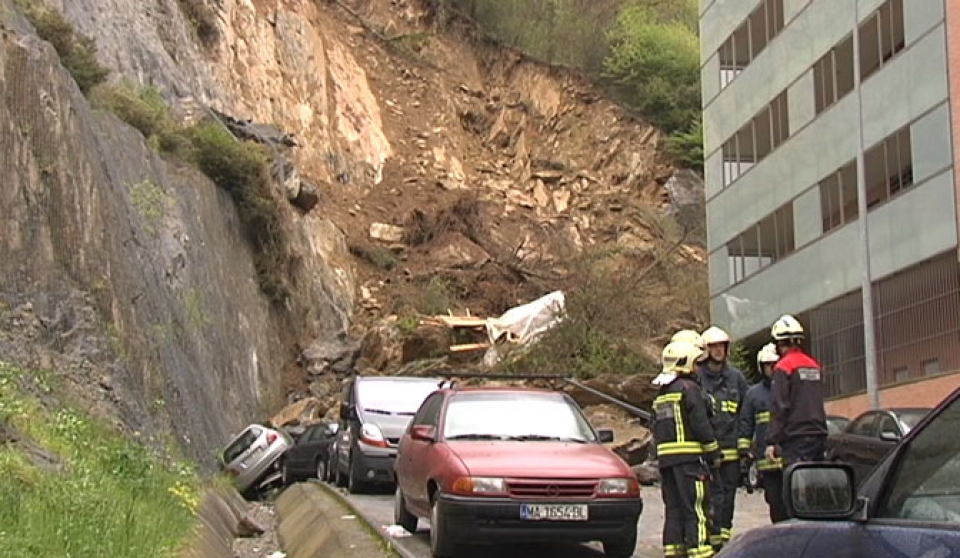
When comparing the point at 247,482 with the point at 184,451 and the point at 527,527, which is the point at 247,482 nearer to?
the point at 184,451

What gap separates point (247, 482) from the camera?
20578 millimetres

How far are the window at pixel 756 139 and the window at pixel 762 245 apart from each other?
71.1 inches

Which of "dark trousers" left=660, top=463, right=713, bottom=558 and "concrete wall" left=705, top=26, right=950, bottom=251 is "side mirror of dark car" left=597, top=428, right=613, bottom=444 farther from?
"concrete wall" left=705, top=26, right=950, bottom=251

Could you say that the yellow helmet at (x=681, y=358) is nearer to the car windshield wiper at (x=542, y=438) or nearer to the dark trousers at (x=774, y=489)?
the dark trousers at (x=774, y=489)

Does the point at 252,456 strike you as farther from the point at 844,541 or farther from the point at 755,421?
the point at 844,541

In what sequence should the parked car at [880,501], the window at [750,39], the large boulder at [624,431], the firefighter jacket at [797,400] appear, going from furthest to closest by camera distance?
the window at [750,39], the large boulder at [624,431], the firefighter jacket at [797,400], the parked car at [880,501]

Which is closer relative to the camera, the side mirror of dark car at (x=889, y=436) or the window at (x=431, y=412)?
the window at (x=431, y=412)

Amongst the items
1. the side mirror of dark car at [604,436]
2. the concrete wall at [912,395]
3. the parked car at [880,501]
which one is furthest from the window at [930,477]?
the concrete wall at [912,395]

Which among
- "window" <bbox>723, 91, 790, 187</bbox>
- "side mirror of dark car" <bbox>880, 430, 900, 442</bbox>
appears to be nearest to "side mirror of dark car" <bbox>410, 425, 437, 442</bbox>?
"side mirror of dark car" <bbox>880, 430, 900, 442</bbox>

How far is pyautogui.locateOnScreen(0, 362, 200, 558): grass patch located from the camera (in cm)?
615

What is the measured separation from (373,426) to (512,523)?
8454 millimetres

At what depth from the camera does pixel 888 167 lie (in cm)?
2456

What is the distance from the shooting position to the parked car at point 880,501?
293cm

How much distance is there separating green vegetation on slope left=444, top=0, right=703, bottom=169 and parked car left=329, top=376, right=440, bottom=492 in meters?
34.1
